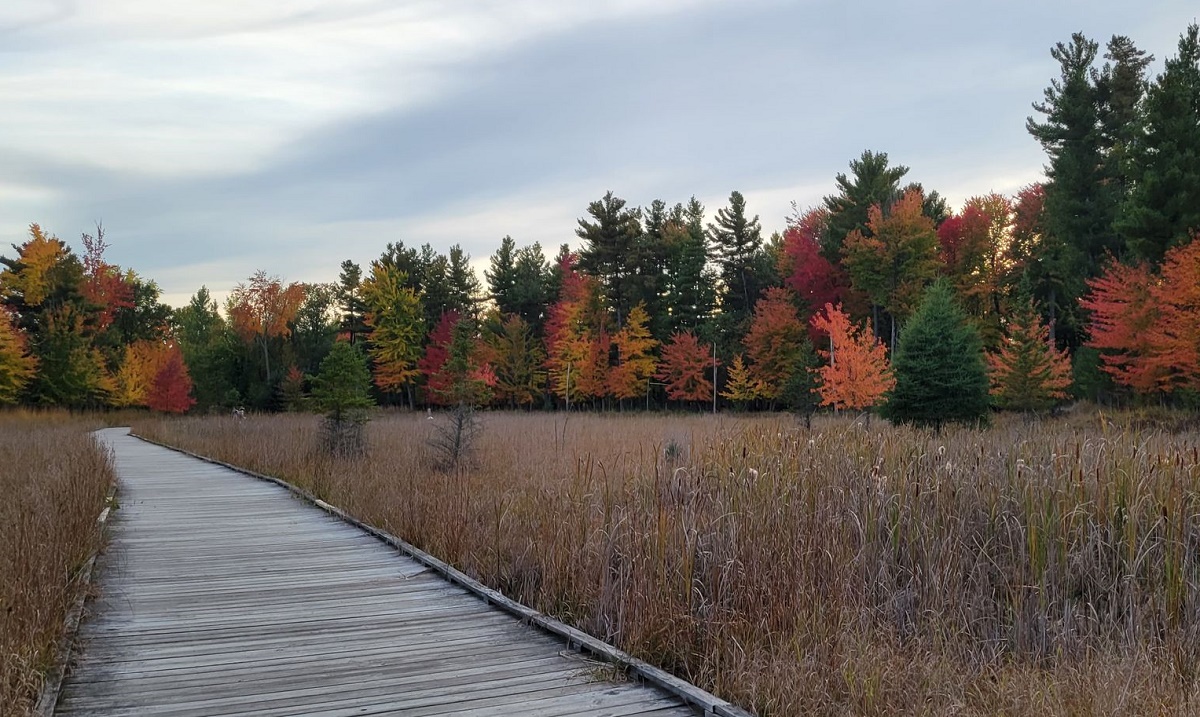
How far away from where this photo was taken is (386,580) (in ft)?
19.6

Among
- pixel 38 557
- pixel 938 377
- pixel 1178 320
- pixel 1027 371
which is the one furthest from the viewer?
pixel 1027 371

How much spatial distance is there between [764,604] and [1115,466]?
105 inches

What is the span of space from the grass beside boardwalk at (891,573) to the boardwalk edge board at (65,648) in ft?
7.87

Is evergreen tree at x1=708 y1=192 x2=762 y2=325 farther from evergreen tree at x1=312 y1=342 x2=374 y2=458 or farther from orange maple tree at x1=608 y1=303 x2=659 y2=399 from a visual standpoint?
evergreen tree at x1=312 y1=342 x2=374 y2=458

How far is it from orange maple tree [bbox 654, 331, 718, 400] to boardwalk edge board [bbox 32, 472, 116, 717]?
3548 cm

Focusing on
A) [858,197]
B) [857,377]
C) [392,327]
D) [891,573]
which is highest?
[858,197]

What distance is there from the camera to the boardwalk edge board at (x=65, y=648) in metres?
3.35

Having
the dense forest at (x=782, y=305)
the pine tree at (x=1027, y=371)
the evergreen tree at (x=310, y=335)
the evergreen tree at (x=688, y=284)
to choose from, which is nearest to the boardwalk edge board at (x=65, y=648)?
the dense forest at (x=782, y=305)

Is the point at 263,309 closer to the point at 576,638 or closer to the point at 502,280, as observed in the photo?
the point at 502,280

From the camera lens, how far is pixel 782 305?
38.4 meters

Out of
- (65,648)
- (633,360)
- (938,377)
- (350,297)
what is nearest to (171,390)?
(350,297)

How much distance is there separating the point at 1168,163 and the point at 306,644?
28.4m

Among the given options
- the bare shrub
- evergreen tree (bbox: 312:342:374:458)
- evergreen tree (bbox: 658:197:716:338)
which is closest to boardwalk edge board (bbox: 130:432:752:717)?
the bare shrub

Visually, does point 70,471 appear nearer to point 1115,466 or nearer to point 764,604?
point 764,604
